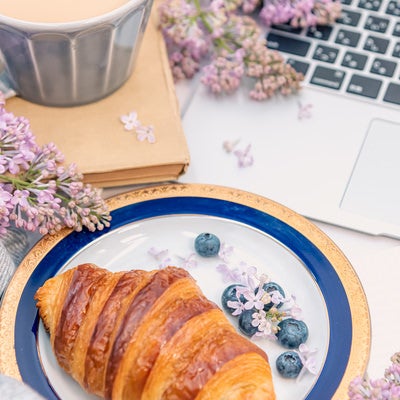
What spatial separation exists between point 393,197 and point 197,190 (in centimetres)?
26

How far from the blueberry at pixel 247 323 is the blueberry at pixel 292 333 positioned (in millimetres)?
29

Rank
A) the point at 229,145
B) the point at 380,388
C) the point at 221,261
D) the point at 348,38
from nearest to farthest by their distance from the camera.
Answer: the point at 380,388
the point at 221,261
the point at 229,145
the point at 348,38

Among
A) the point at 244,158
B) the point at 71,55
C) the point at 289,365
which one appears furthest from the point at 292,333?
the point at 71,55

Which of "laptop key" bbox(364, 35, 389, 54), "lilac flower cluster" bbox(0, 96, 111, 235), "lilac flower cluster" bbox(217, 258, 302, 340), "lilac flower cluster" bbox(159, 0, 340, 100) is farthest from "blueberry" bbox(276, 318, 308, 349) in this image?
"laptop key" bbox(364, 35, 389, 54)

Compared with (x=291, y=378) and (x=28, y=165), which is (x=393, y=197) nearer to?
(x=291, y=378)

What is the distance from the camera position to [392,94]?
1.11 meters

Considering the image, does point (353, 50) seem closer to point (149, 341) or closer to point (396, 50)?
point (396, 50)

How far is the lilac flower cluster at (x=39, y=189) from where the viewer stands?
875mm

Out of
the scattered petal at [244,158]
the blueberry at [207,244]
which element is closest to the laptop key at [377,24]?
the scattered petal at [244,158]

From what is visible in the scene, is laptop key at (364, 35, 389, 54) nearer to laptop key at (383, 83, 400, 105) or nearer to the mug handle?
laptop key at (383, 83, 400, 105)

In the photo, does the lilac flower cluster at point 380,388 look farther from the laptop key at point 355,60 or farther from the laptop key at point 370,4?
the laptop key at point 370,4

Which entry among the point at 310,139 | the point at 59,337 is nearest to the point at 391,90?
the point at 310,139

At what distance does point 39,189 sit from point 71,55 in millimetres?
165

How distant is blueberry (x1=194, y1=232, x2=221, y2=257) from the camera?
94cm
